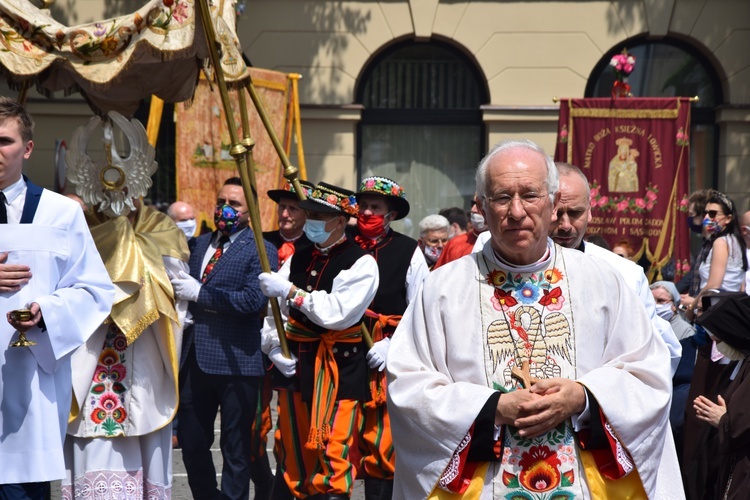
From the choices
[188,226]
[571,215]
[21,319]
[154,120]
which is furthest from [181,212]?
[571,215]

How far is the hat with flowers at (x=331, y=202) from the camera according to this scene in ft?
20.9

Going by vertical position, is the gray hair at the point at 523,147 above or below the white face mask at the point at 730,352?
above

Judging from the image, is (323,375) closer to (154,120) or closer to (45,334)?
(45,334)

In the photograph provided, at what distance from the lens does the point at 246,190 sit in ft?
21.4

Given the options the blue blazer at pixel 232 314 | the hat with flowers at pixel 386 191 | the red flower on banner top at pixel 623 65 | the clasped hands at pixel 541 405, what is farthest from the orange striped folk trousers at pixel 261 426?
the red flower on banner top at pixel 623 65

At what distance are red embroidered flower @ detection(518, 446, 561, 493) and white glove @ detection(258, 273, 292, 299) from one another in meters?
3.04

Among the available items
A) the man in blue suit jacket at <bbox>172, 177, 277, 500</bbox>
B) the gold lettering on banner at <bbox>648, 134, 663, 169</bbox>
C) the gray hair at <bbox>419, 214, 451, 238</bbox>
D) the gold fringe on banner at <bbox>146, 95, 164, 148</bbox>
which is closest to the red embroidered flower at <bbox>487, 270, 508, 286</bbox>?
the man in blue suit jacket at <bbox>172, 177, 277, 500</bbox>

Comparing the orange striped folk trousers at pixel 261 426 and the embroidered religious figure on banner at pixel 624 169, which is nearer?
the orange striped folk trousers at pixel 261 426

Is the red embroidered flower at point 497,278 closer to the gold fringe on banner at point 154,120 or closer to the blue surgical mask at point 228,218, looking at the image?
the blue surgical mask at point 228,218

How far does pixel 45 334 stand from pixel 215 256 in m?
2.64

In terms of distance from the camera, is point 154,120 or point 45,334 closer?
point 45,334

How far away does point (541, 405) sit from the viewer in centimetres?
324

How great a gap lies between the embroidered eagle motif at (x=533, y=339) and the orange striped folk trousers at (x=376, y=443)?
3250 mm

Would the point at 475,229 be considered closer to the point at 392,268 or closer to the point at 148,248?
the point at 392,268
